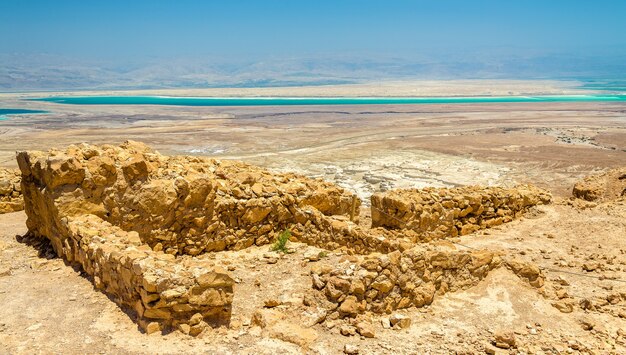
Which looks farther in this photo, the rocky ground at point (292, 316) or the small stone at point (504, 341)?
the small stone at point (504, 341)

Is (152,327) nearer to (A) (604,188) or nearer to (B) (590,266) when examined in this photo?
(B) (590,266)

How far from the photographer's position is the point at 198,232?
8.23 m

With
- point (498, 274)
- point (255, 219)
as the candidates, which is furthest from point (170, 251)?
point (498, 274)

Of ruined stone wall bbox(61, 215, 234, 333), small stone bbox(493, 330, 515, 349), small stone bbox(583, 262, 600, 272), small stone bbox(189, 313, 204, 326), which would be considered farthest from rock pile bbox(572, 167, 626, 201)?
small stone bbox(189, 313, 204, 326)

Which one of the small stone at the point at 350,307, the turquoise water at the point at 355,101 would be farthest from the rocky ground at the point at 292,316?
the turquoise water at the point at 355,101

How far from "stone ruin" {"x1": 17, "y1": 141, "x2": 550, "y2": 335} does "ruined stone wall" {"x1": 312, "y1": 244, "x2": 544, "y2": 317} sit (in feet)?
0.05

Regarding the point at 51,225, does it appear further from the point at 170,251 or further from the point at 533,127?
the point at 533,127

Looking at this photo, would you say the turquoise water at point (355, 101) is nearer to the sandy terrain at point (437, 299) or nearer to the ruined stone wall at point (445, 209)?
the sandy terrain at point (437, 299)

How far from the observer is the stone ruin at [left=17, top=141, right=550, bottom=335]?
550 centimetres

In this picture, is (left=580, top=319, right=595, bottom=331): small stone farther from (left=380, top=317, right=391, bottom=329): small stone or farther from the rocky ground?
(left=380, top=317, right=391, bottom=329): small stone

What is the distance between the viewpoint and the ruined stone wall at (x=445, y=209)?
1093cm

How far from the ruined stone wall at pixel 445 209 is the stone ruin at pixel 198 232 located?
58 millimetres

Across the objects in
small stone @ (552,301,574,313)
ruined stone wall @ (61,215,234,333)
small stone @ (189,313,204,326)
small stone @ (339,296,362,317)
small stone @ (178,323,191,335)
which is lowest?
small stone @ (552,301,574,313)

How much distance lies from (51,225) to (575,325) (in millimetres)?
7399
